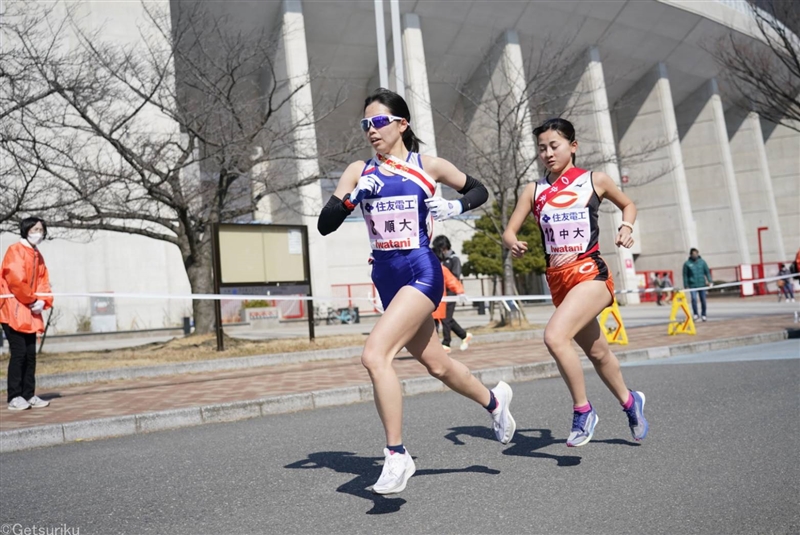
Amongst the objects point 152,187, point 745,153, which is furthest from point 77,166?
point 745,153

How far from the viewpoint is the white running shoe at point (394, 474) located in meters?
3.77

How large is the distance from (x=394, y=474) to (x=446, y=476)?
87 centimetres

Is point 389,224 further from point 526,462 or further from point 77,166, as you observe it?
point 77,166

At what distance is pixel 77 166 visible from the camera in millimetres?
15297

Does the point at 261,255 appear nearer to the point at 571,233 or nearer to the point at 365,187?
the point at 571,233

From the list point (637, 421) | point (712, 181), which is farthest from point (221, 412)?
point (712, 181)

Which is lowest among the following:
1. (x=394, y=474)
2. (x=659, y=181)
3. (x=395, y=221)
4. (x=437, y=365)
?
(x=394, y=474)

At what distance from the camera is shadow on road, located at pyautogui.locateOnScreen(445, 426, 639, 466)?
16.1 feet

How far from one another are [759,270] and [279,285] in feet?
122

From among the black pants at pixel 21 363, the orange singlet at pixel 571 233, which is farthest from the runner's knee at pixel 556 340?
the black pants at pixel 21 363

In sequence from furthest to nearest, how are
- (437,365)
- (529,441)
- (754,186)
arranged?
(754,186) < (529,441) < (437,365)

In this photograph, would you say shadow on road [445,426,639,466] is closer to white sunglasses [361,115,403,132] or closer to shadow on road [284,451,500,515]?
shadow on road [284,451,500,515]

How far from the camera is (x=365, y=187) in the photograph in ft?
13.4

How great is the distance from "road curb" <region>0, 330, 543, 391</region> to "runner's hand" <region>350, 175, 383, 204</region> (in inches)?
349
